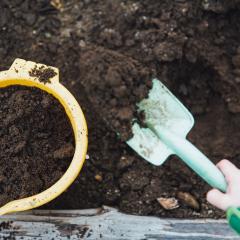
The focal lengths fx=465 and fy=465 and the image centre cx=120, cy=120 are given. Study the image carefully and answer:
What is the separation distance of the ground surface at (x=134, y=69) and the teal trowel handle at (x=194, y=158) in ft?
0.37

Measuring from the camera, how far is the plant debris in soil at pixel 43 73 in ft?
4.25

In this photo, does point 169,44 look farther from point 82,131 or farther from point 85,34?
point 82,131

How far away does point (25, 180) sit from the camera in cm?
128

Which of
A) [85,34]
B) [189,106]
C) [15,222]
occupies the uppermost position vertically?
[85,34]

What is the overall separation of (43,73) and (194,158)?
1.62 ft

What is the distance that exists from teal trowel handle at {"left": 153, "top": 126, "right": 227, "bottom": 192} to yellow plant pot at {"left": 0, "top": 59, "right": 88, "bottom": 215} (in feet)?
1.04

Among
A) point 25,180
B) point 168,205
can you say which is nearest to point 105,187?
point 168,205

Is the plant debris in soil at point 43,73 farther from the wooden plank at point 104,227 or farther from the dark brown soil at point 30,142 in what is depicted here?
the wooden plank at point 104,227

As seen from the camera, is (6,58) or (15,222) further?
(6,58)

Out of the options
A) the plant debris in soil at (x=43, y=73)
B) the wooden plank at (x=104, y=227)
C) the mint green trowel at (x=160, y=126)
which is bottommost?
the wooden plank at (x=104, y=227)

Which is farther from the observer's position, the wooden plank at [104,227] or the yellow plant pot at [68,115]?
the wooden plank at [104,227]

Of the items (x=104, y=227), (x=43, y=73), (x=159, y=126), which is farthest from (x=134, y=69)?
(x=104, y=227)

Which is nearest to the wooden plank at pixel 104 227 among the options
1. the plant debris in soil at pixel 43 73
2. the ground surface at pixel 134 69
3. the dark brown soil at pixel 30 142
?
the ground surface at pixel 134 69

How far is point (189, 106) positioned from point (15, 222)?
0.70 m
